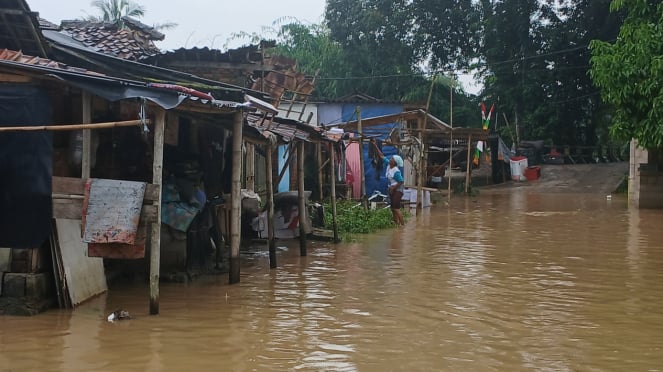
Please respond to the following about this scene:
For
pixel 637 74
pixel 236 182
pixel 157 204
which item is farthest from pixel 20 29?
pixel 637 74

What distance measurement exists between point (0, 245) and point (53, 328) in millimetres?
1125

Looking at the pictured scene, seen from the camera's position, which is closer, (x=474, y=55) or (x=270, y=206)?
(x=270, y=206)

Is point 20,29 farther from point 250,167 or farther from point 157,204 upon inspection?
A: point 250,167

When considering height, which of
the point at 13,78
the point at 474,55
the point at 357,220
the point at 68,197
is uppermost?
the point at 474,55

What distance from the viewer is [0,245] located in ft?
22.7

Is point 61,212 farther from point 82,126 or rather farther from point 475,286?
point 475,286

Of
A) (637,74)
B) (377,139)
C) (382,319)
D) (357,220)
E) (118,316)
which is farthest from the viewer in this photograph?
(377,139)

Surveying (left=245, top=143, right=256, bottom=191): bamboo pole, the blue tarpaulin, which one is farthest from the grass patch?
the blue tarpaulin

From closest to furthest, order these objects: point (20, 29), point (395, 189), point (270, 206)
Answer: point (20, 29) < point (270, 206) < point (395, 189)

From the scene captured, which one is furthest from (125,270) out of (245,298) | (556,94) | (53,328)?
(556,94)

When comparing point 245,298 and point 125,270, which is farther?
point 125,270

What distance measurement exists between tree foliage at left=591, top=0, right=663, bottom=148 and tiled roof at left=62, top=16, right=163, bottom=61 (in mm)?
10478

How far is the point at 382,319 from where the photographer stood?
279 inches

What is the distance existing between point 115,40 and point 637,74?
11.6 metres
